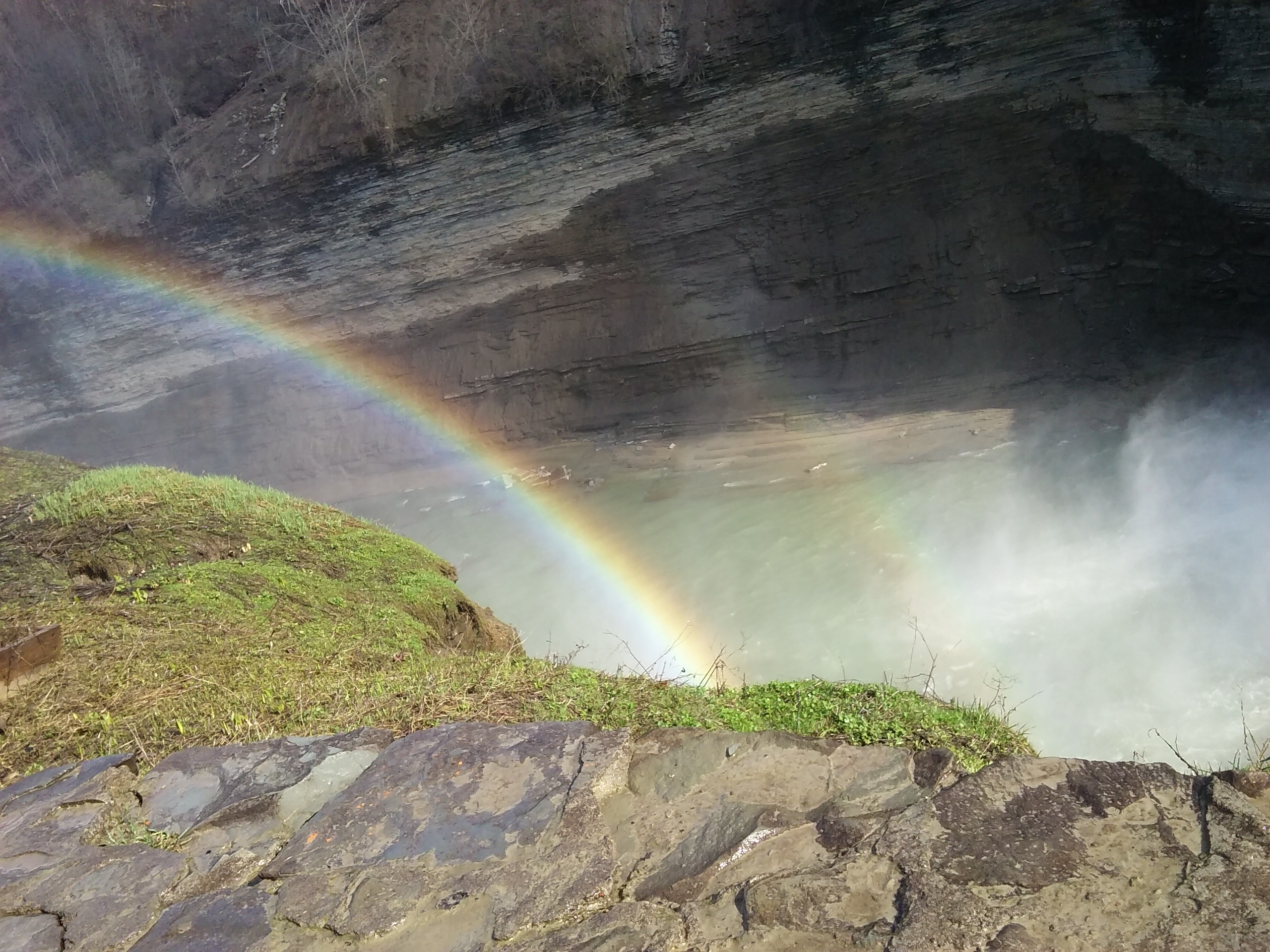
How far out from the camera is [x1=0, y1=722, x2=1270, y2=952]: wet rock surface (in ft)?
5.87

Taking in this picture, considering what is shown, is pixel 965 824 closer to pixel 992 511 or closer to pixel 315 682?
pixel 315 682

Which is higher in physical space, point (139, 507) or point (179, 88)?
point (179, 88)

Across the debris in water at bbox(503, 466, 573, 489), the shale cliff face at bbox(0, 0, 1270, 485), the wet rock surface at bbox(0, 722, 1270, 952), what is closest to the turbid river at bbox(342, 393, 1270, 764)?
the debris in water at bbox(503, 466, 573, 489)

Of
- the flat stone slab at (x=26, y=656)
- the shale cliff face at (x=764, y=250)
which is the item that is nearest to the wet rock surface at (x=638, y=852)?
the flat stone slab at (x=26, y=656)

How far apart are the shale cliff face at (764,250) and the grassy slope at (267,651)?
304 inches

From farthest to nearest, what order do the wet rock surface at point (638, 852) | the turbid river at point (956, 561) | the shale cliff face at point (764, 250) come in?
the shale cliff face at point (764, 250) → the turbid river at point (956, 561) → the wet rock surface at point (638, 852)

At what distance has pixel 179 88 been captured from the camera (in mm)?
20703

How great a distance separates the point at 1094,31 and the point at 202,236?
1555cm

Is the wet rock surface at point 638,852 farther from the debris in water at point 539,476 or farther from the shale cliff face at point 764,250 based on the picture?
the debris in water at point 539,476

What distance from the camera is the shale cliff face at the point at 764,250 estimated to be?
11617 millimetres

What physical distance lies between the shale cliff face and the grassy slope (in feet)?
25.4

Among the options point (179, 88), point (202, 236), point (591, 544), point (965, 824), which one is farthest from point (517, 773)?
point (179, 88)

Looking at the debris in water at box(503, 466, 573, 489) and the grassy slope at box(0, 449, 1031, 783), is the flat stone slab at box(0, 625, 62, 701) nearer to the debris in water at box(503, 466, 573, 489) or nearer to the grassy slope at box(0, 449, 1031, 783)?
the grassy slope at box(0, 449, 1031, 783)

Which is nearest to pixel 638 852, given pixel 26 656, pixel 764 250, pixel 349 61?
pixel 26 656
